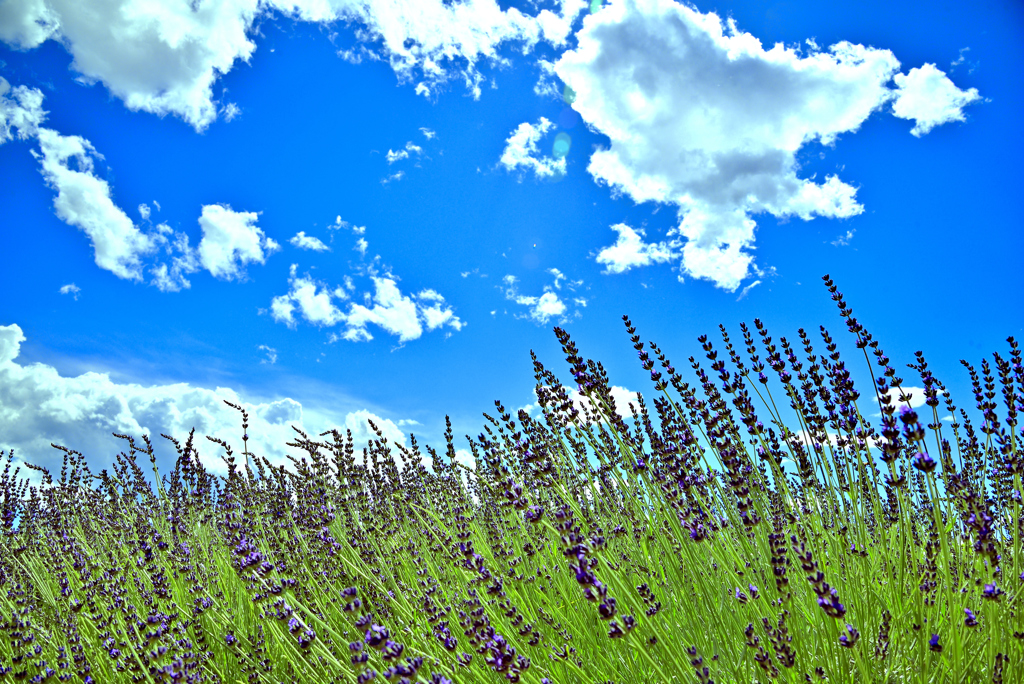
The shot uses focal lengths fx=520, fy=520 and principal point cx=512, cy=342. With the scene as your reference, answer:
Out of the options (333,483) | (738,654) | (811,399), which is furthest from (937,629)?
(333,483)

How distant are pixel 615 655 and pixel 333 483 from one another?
4.39 metres

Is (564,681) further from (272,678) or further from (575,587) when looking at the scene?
(272,678)

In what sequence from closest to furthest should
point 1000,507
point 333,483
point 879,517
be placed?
point 879,517
point 1000,507
point 333,483

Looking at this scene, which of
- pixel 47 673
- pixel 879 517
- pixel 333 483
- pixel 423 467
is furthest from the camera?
pixel 333 483

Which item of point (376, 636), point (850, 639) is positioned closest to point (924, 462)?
point (850, 639)

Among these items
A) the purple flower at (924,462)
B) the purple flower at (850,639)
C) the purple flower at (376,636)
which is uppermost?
the purple flower at (924,462)

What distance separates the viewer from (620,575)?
2240 millimetres

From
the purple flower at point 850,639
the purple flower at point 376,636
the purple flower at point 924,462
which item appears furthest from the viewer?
the purple flower at point 924,462

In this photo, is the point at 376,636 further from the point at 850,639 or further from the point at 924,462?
the point at 924,462

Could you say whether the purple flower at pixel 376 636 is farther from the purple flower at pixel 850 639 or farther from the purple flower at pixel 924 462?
the purple flower at pixel 924 462

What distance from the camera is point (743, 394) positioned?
9.13ft

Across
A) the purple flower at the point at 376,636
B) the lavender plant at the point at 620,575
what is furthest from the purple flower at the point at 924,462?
Result: the purple flower at the point at 376,636

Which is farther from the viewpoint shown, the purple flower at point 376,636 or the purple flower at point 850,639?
the purple flower at point 850,639

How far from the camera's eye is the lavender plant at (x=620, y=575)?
6.36 ft
